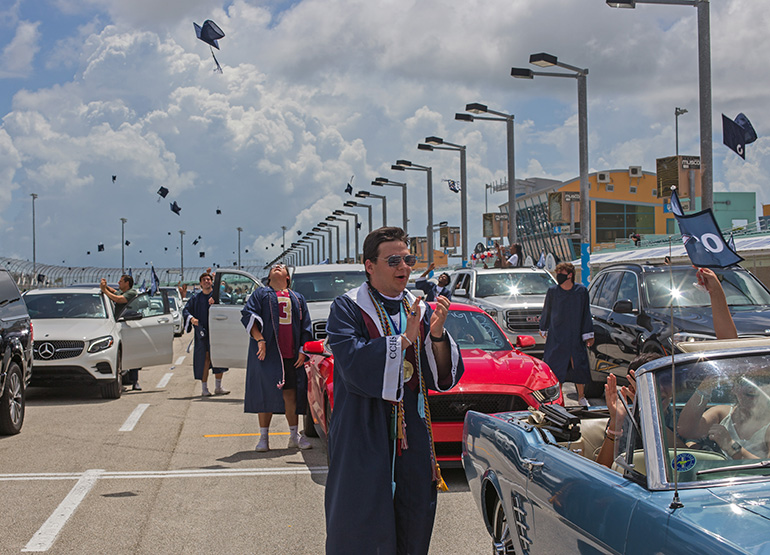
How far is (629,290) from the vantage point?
39.0ft

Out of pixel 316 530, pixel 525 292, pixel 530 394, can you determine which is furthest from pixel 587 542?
pixel 525 292

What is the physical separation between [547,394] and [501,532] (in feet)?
9.67

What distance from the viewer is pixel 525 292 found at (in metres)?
17.7

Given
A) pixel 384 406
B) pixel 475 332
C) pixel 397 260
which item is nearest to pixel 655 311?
pixel 475 332

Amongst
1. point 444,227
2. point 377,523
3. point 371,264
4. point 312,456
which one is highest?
point 444,227

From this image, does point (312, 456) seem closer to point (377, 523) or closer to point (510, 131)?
point (377, 523)

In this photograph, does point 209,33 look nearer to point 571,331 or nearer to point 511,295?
point 511,295

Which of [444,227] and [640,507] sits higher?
[444,227]

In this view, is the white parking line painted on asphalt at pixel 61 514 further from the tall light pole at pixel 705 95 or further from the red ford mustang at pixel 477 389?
the tall light pole at pixel 705 95

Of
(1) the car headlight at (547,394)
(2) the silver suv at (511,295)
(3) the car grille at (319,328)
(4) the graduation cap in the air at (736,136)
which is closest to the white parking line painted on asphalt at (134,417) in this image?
(3) the car grille at (319,328)

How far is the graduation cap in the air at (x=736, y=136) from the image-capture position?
58.9ft

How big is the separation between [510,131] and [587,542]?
80.2 feet

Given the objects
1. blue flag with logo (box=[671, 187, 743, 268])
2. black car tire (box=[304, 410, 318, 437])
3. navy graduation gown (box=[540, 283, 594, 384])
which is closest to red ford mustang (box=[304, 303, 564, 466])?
black car tire (box=[304, 410, 318, 437])

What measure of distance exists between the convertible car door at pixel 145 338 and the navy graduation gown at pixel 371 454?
10210mm
